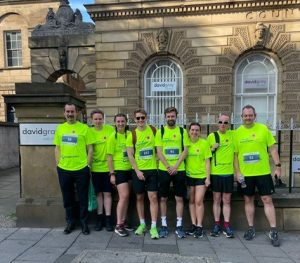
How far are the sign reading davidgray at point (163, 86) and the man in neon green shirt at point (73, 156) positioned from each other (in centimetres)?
883

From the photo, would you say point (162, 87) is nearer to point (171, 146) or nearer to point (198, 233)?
point (171, 146)

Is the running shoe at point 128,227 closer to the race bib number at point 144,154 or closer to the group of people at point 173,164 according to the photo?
the group of people at point 173,164

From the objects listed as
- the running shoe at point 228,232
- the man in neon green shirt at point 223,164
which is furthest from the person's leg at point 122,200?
the running shoe at point 228,232

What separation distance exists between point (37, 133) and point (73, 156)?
95cm

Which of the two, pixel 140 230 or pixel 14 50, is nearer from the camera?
pixel 140 230

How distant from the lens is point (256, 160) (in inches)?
178

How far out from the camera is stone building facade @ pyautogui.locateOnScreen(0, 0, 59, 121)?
2549 centimetres

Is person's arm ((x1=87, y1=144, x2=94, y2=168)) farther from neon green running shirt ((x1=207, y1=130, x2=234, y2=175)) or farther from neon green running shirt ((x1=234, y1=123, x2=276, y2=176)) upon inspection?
neon green running shirt ((x1=234, y1=123, x2=276, y2=176))

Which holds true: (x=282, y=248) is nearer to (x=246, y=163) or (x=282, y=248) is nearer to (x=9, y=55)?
(x=246, y=163)

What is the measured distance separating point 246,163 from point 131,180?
176 cm

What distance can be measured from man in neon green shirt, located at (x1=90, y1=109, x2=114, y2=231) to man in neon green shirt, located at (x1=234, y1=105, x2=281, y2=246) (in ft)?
6.54

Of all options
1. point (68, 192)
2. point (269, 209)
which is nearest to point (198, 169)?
point (269, 209)

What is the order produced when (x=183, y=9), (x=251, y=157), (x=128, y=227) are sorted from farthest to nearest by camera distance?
(x=183, y=9) → (x=128, y=227) → (x=251, y=157)

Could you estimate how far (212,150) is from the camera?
4.63m
